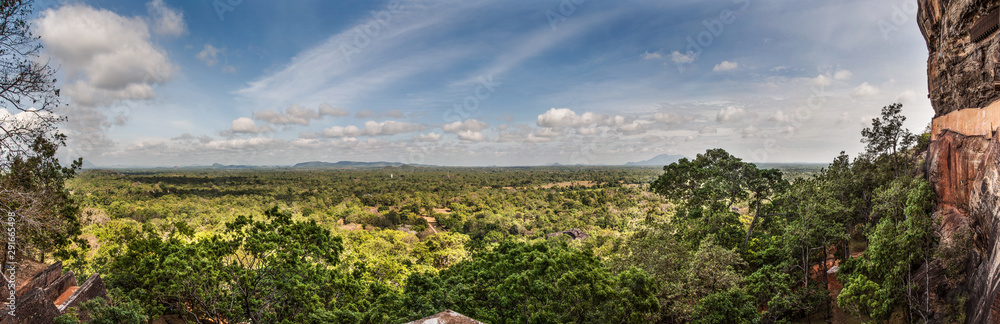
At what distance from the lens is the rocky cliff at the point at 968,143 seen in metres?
9.09

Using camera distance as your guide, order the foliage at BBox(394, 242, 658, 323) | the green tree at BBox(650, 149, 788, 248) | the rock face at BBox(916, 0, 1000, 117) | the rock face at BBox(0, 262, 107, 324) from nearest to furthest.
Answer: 1. the rock face at BBox(0, 262, 107, 324)
2. the foliage at BBox(394, 242, 658, 323)
3. the rock face at BBox(916, 0, 1000, 117)
4. the green tree at BBox(650, 149, 788, 248)

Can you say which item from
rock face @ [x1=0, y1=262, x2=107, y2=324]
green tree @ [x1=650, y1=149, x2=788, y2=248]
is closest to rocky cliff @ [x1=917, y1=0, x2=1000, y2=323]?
green tree @ [x1=650, y1=149, x2=788, y2=248]

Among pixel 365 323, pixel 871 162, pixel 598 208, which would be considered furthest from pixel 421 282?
pixel 598 208

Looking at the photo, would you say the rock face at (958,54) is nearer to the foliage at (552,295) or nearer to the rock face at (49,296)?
the foliage at (552,295)

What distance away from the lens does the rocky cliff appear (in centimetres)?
909

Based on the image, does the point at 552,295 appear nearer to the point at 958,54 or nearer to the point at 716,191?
the point at 716,191

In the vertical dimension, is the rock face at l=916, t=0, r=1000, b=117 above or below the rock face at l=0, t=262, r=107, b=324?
above

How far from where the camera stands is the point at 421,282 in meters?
11.2

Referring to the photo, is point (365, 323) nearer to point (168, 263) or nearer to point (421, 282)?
point (421, 282)

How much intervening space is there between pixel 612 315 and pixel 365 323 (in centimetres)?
669

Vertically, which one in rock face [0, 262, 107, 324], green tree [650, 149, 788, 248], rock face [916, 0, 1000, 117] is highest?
rock face [916, 0, 1000, 117]

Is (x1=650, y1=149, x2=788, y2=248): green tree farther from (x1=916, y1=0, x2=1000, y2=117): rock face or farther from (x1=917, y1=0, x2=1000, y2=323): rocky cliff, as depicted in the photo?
(x1=916, y1=0, x2=1000, y2=117): rock face

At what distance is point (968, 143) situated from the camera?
11453mm

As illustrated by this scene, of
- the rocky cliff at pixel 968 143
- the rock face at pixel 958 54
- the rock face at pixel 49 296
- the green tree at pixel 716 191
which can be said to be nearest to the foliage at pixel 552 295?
the rocky cliff at pixel 968 143
